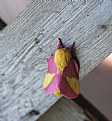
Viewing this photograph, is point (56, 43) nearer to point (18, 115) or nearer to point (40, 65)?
point (40, 65)

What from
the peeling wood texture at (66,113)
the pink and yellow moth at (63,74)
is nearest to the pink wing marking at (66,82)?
the pink and yellow moth at (63,74)

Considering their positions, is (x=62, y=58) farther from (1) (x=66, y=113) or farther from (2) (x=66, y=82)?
(1) (x=66, y=113)

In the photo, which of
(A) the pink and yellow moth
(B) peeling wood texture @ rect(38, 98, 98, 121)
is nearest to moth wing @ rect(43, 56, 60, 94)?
(A) the pink and yellow moth

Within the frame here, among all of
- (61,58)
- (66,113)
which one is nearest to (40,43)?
(61,58)

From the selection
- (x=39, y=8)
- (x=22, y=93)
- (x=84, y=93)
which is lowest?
(x=84, y=93)

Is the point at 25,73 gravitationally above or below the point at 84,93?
above

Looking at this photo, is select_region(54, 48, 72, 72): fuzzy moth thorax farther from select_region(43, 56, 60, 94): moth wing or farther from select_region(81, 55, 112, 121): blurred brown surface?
select_region(81, 55, 112, 121): blurred brown surface

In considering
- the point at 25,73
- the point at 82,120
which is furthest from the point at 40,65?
the point at 82,120

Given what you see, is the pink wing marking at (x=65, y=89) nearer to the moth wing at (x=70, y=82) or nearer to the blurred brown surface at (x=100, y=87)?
the moth wing at (x=70, y=82)

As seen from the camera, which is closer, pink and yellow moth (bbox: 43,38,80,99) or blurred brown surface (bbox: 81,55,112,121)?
pink and yellow moth (bbox: 43,38,80,99)

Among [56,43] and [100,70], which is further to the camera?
[100,70]
